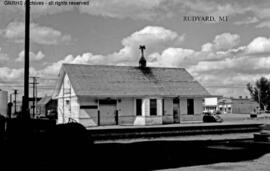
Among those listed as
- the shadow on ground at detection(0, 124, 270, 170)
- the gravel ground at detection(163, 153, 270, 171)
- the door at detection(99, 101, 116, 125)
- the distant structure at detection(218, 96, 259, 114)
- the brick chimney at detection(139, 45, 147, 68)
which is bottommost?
the gravel ground at detection(163, 153, 270, 171)

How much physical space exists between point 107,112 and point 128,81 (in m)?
4.87

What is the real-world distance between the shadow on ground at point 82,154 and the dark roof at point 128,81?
826 inches

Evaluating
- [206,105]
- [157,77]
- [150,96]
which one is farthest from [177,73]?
[206,105]

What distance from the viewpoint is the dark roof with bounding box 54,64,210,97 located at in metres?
35.6

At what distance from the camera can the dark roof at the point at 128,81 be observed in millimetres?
35553

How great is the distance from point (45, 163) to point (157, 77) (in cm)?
3027

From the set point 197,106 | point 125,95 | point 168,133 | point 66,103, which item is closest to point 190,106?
point 197,106

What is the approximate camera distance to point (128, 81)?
3825cm

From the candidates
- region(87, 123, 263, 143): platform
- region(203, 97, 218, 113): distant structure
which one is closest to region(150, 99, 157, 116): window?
region(87, 123, 263, 143): platform

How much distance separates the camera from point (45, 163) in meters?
10.6

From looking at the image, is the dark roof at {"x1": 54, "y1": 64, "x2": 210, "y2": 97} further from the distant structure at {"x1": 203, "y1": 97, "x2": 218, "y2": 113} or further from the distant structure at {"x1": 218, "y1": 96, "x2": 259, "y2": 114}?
the distant structure at {"x1": 218, "y1": 96, "x2": 259, "y2": 114}

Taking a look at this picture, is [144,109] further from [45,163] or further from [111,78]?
[45,163]

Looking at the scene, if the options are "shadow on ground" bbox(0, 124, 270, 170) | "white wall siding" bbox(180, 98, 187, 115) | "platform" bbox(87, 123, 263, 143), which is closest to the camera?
"shadow on ground" bbox(0, 124, 270, 170)

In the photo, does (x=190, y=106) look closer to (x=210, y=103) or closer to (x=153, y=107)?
(x=153, y=107)
